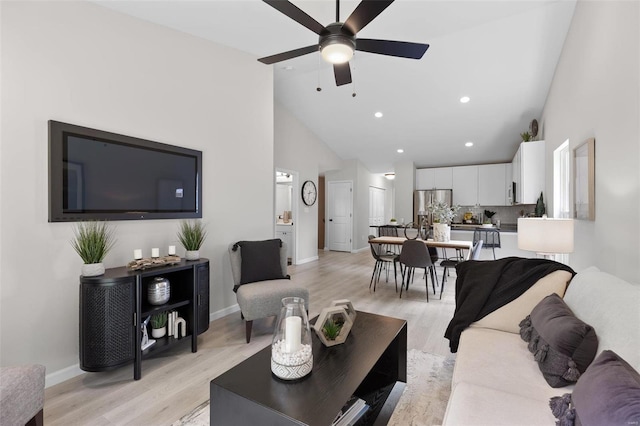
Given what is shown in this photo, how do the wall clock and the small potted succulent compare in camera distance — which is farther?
the wall clock

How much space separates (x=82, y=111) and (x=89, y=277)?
4.15 ft

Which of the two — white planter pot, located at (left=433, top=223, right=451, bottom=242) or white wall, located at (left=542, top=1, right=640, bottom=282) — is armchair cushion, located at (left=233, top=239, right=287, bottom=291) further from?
white wall, located at (left=542, top=1, right=640, bottom=282)

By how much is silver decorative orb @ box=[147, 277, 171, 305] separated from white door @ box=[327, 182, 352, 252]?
602cm

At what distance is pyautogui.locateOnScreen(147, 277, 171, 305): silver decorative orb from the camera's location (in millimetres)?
2352

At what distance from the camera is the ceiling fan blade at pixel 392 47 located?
2045 mm

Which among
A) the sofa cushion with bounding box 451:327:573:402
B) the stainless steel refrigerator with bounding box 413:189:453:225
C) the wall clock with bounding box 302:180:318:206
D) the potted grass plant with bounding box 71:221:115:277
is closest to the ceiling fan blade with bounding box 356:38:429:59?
the sofa cushion with bounding box 451:327:573:402

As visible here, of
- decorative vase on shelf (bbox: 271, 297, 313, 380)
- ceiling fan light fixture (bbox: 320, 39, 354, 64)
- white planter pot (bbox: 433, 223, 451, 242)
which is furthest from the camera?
white planter pot (bbox: 433, 223, 451, 242)

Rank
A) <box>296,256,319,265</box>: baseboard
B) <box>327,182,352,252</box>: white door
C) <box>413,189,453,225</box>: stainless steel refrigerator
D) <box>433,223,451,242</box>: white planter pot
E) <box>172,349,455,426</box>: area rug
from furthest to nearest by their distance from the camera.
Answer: <box>327,182,352,252</box>: white door < <box>413,189,453,225</box>: stainless steel refrigerator < <box>296,256,319,265</box>: baseboard < <box>433,223,451,242</box>: white planter pot < <box>172,349,455,426</box>: area rug

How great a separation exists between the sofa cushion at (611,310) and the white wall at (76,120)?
10.1 ft

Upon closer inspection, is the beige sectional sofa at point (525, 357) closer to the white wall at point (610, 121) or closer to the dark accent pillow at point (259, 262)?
the white wall at point (610, 121)

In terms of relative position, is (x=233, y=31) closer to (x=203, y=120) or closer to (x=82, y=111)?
(x=203, y=120)

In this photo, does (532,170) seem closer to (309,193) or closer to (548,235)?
(548,235)

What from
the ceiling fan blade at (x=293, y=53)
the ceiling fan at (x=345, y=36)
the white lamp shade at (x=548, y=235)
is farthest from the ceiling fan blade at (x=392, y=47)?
the white lamp shade at (x=548, y=235)

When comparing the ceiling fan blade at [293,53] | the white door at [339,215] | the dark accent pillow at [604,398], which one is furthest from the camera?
the white door at [339,215]
